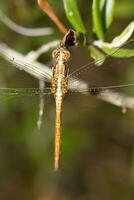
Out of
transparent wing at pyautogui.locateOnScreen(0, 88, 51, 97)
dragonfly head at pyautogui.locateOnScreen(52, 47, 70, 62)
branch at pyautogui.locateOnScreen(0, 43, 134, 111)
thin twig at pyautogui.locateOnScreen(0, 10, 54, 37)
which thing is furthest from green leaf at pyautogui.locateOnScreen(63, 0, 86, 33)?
thin twig at pyautogui.locateOnScreen(0, 10, 54, 37)

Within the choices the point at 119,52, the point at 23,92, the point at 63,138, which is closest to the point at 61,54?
the point at 119,52

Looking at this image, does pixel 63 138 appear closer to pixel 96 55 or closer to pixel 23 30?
pixel 23 30

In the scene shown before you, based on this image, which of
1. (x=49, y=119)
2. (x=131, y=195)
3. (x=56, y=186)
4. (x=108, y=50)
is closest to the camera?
(x=108, y=50)

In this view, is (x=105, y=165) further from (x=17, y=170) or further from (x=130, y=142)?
(x=17, y=170)

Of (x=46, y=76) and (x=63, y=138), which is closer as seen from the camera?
(x=46, y=76)

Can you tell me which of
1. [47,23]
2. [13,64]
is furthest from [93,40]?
[47,23]

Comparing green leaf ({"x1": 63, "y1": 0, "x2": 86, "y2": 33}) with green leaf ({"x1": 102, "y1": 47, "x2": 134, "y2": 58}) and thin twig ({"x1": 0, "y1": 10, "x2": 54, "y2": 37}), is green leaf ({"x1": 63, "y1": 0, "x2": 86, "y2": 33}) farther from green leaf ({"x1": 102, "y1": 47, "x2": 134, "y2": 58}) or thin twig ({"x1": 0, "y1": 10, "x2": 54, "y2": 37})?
thin twig ({"x1": 0, "y1": 10, "x2": 54, "y2": 37})

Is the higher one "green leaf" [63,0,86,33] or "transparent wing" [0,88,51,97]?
"green leaf" [63,0,86,33]
